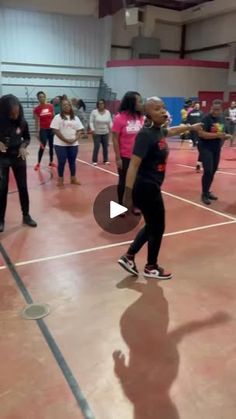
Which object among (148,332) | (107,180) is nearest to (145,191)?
(148,332)

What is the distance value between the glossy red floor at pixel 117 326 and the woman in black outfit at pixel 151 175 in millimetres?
412

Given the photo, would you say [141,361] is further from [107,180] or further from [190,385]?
[107,180]

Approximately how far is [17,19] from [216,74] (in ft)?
31.3

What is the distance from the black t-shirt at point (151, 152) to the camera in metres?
2.79

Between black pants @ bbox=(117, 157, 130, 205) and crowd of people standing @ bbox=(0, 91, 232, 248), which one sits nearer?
crowd of people standing @ bbox=(0, 91, 232, 248)

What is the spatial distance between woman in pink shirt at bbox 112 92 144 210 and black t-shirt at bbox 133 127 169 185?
1.63m

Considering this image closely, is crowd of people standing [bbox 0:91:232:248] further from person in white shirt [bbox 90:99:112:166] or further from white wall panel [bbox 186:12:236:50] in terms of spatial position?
white wall panel [bbox 186:12:236:50]

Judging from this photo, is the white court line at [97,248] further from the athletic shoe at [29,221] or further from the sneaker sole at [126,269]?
the athletic shoe at [29,221]

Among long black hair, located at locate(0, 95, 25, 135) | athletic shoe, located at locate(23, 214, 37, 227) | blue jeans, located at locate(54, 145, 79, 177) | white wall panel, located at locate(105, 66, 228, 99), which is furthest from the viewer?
white wall panel, located at locate(105, 66, 228, 99)

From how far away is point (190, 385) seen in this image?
2051 millimetres

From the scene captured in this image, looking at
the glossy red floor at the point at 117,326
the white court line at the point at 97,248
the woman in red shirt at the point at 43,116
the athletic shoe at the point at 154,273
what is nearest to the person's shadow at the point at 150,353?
the glossy red floor at the point at 117,326

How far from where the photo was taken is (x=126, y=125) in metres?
4.58

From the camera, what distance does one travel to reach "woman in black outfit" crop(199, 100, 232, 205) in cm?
534
